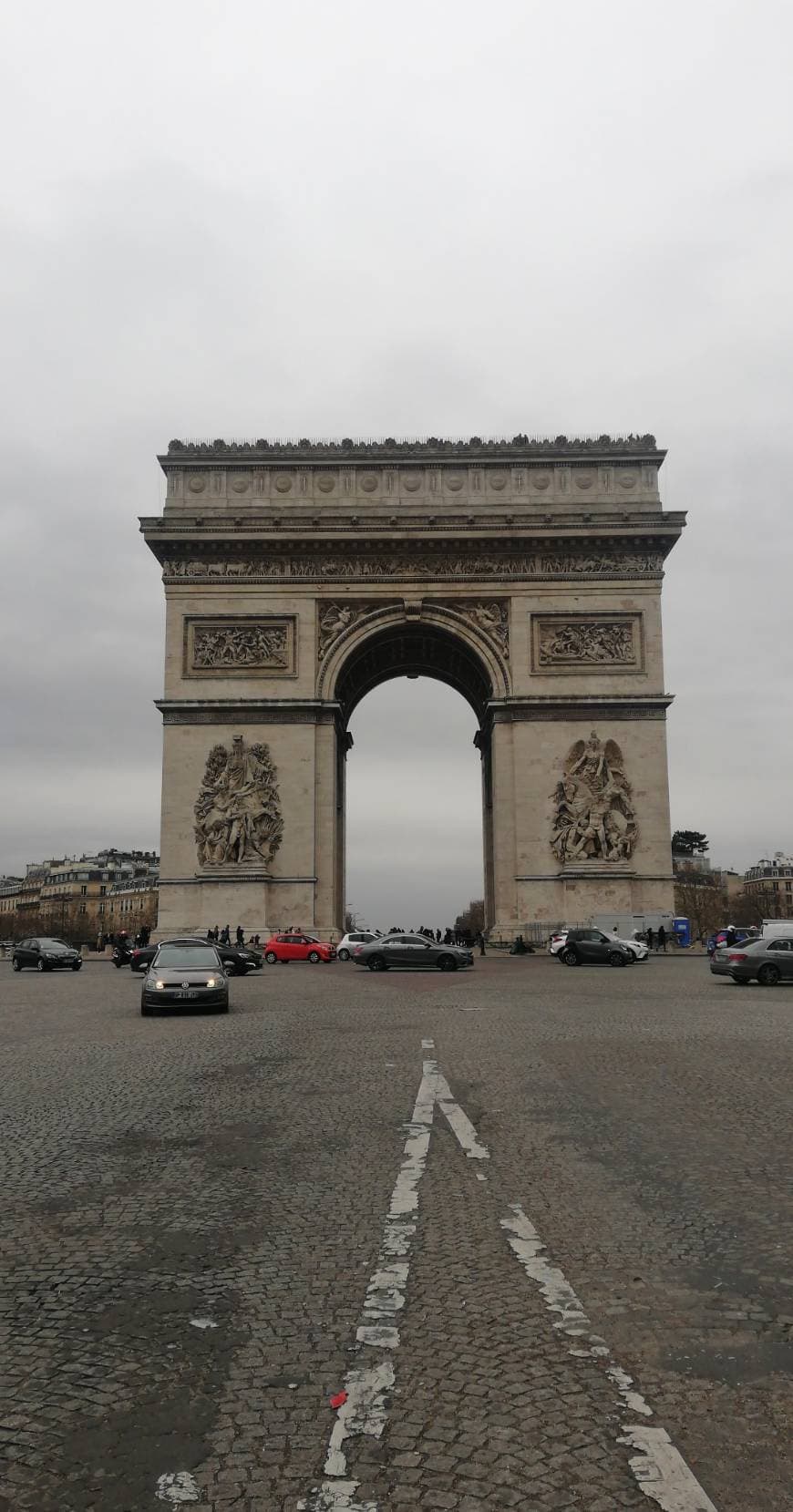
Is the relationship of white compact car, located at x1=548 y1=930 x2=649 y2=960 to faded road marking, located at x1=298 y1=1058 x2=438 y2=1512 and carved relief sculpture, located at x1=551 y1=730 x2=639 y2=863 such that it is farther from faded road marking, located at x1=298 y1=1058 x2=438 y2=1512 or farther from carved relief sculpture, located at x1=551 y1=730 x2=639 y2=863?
faded road marking, located at x1=298 y1=1058 x2=438 y2=1512

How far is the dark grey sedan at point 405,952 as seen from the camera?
30.6 meters

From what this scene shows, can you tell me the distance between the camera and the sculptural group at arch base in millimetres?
38938

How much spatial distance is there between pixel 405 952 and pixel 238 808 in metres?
→ 10.3

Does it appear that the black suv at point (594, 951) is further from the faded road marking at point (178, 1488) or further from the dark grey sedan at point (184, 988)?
the faded road marking at point (178, 1488)

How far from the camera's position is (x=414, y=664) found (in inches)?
1925

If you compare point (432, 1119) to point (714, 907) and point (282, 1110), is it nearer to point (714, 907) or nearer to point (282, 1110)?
point (282, 1110)

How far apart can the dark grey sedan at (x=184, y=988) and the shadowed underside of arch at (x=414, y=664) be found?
24562 millimetres

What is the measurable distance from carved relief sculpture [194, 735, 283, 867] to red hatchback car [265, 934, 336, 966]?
10.5 feet

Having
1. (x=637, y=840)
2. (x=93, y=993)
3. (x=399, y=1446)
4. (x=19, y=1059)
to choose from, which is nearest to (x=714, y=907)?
(x=637, y=840)

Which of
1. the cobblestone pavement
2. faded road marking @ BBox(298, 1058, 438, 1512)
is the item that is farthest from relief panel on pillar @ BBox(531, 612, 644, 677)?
faded road marking @ BBox(298, 1058, 438, 1512)

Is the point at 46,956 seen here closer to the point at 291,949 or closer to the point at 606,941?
the point at 291,949

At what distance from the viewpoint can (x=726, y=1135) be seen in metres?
7.36

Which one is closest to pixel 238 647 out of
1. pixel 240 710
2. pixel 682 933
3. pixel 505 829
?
pixel 240 710

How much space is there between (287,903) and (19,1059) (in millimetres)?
27587
